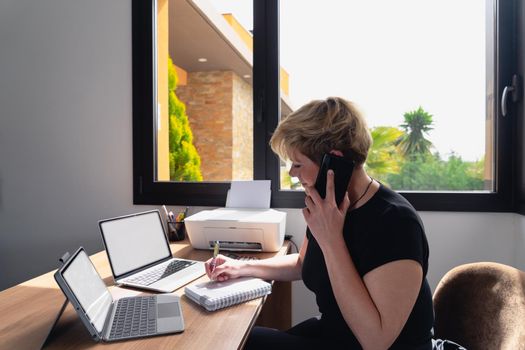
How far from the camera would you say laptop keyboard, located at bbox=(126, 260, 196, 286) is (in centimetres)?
130

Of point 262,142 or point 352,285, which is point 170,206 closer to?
point 262,142

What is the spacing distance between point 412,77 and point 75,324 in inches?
71.4

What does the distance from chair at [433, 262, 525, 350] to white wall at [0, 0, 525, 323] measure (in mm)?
1663

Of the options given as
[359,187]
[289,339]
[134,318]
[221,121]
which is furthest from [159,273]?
[221,121]

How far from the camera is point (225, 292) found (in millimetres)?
1131

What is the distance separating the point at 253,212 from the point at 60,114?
1.40 meters

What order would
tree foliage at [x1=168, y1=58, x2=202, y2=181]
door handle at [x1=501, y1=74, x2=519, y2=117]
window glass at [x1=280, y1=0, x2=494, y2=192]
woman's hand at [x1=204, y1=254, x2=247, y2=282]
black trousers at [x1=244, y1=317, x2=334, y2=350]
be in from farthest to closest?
tree foliage at [x1=168, y1=58, x2=202, y2=181], window glass at [x1=280, y1=0, x2=494, y2=192], door handle at [x1=501, y1=74, x2=519, y2=117], woman's hand at [x1=204, y1=254, x2=247, y2=282], black trousers at [x1=244, y1=317, x2=334, y2=350]

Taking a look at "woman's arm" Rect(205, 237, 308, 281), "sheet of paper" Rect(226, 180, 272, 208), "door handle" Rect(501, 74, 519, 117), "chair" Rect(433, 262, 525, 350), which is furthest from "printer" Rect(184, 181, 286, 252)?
"door handle" Rect(501, 74, 519, 117)

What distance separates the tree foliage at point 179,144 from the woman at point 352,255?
1.33 meters

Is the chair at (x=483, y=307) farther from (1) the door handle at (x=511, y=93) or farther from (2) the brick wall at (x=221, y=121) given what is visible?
(2) the brick wall at (x=221, y=121)

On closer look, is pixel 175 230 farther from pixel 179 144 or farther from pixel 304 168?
pixel 304 168

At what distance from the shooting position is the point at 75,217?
2.36 m

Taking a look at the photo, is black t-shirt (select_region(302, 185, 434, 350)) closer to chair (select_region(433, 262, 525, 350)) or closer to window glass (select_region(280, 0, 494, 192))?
chair (select_region(433, 262, 525, 350))

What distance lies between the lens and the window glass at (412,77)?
1933 millimetres
